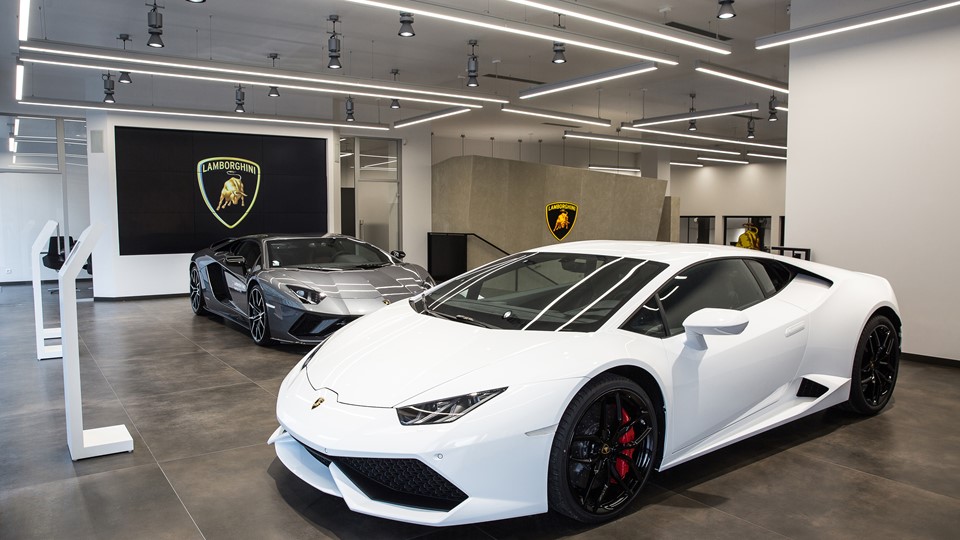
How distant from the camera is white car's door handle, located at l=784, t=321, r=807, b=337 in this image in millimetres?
3395

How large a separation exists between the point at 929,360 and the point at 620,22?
4168 millimetres

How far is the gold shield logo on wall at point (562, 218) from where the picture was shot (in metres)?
15.6

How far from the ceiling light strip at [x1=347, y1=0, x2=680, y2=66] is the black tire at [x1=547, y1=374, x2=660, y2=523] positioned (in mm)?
3822

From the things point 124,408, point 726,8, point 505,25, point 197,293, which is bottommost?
point 124,408

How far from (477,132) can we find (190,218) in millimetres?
10112

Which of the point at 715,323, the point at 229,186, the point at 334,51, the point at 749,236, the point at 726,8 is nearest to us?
the point at 715,323

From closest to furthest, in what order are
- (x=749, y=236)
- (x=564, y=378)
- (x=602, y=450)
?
(x=564, y=378) → (x=602, y=450) → (x=749, y=236)

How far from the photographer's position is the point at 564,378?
99.9 inches

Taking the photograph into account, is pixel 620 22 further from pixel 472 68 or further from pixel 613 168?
pixel 613 168

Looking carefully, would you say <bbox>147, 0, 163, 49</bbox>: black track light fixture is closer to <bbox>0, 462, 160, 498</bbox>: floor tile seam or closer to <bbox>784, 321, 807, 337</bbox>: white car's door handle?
<bbox>0, 462, 160, 498</bbox>: floor tile seam

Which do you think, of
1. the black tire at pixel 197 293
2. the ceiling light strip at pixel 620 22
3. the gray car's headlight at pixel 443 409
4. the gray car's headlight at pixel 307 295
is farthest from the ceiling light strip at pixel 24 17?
the gray car's headlight at pixel 443 409

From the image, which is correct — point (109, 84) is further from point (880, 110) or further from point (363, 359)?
point (880, 110)

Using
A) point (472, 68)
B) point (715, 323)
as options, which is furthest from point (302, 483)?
point (472, 68)

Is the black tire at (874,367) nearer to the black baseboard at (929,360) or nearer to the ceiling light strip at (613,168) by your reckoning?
the black baseboard at (929,360)
